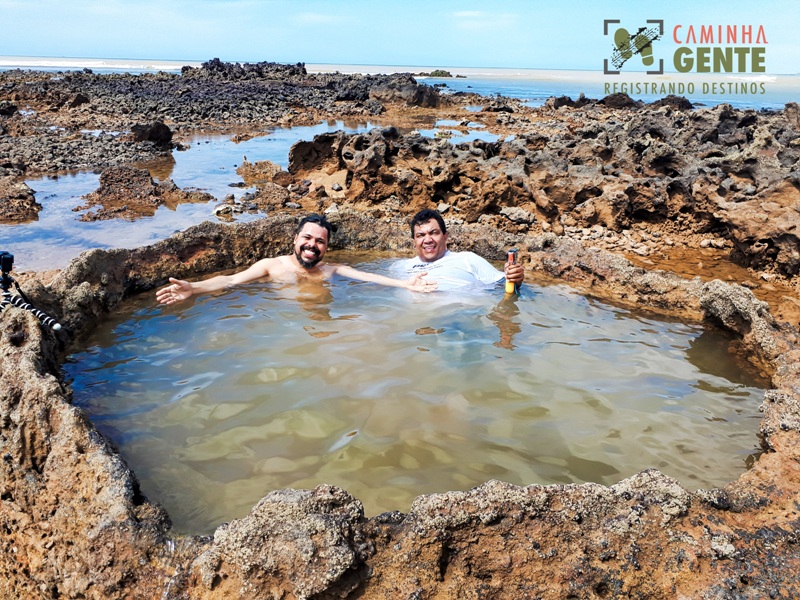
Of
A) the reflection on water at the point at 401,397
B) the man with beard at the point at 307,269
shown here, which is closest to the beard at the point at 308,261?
the man with beard at the point at 307,269

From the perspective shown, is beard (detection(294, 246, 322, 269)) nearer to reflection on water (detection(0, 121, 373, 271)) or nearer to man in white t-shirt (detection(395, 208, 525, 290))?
man in white t-shirt (detection(395, 208, 525, 290))

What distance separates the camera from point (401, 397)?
3.47m

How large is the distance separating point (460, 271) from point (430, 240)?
0.45 m

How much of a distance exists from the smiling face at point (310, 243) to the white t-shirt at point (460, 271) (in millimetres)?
972

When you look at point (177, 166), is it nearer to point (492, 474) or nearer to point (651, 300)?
point (651, 300)

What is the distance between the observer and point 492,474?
270cm

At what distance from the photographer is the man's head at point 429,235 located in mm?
5668

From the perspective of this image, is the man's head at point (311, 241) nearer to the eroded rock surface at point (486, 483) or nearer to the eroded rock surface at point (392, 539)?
the eroded rock surface at point (486, 483)

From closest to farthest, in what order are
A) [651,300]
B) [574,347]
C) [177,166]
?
1. [574,347]
2. [651,300]
3. [177,166]

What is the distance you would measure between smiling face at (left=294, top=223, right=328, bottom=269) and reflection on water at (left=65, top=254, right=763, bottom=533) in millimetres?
A: 538

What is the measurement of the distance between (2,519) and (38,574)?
0.38 meters

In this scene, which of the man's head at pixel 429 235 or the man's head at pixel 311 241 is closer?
the man's head at pixel 311 241

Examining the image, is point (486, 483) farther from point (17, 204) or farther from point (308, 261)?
point (17, 204)

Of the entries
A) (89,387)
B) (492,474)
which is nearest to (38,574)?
(89,387)
